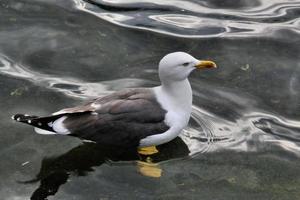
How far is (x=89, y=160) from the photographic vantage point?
17.4 ft

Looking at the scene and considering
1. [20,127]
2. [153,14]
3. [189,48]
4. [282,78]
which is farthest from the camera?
[153,14]

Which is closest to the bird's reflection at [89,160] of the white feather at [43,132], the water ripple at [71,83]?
the white feather at [43,132]

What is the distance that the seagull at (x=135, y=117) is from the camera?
5.11 m

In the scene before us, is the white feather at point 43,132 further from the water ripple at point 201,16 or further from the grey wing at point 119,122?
the water ripple at point 201,16

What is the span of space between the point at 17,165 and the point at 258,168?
6.60 ft

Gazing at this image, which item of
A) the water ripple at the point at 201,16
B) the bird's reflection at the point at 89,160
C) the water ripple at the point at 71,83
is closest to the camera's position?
the bird's reflection at the point at 89,160

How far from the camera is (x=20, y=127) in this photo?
569 centimetres

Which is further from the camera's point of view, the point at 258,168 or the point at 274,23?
the point at 274,23

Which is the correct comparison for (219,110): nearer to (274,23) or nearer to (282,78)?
(282,78)

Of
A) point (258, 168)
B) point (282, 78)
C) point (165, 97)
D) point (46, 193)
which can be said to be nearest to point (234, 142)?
point (258, 168)

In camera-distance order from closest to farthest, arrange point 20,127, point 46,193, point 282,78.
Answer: point 46,193
point 20,127
point 282,78

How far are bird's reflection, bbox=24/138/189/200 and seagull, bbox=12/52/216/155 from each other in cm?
12

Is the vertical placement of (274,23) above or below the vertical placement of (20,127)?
above

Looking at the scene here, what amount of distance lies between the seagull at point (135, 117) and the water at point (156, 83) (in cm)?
26
